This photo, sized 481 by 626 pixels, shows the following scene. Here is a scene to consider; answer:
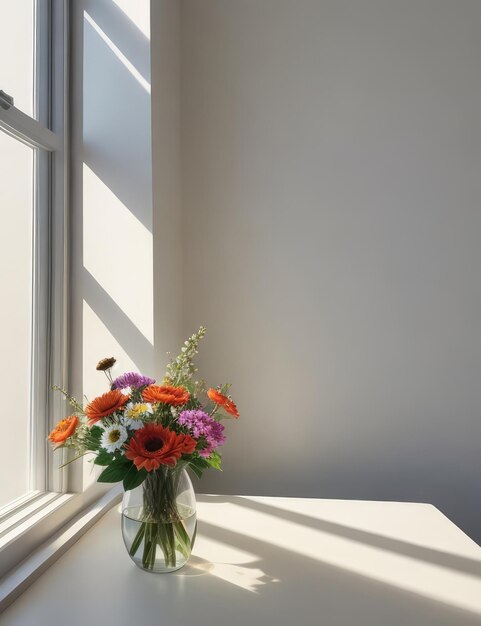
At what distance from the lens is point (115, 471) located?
981 mm

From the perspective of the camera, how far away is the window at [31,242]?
3.99 ft

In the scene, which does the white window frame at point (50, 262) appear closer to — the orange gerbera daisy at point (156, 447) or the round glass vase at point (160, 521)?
Result: the round glass vase at point (160, 521)

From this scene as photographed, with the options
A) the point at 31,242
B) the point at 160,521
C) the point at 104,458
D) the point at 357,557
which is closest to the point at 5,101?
the point at 31,242

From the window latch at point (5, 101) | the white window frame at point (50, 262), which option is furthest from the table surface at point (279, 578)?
the window latch at point (5, 101)

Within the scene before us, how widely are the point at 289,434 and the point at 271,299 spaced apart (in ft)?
1.48

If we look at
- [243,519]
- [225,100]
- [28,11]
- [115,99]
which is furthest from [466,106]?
[243,519]

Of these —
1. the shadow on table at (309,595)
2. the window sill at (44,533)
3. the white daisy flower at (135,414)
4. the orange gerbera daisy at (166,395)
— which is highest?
the orange gerbera daisy at (166,395)

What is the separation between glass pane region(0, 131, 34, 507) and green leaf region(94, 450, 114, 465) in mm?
335

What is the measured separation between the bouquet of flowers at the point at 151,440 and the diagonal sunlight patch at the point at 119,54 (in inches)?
30.6

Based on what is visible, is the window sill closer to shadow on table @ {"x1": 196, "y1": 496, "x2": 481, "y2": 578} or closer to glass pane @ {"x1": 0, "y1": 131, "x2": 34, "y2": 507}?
glass pane @ {"x1": 0, "y1": 131, "x2": 34, "y2": 507}

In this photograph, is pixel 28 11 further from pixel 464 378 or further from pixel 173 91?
pixel 464 378

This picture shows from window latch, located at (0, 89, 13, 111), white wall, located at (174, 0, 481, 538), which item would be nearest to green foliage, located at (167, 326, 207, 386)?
window latch, located at (0, 89, 13, 111)

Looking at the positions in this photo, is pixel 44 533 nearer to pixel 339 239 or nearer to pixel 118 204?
pixel 118 204

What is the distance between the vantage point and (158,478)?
1.03 metres
